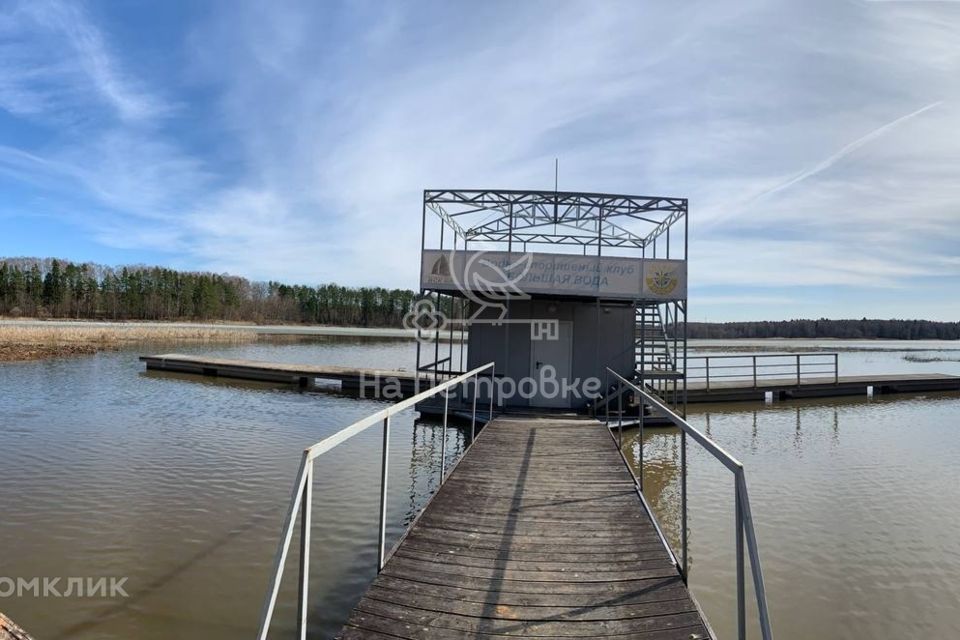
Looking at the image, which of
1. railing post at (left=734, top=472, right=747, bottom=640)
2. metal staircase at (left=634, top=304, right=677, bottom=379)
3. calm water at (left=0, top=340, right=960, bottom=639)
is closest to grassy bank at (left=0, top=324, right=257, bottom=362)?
calm water at (left=0, top=340, right=960, bottom=639)

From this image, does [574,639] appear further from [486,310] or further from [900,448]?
[900,448]

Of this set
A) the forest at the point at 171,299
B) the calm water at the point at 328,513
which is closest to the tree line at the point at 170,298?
the forest at the point at 171,299

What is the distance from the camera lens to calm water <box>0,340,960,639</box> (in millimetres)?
4695

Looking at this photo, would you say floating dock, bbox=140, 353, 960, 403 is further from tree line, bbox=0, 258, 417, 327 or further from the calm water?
tree line, bbox=0, 258, 417, 327

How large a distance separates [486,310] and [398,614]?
10514mm

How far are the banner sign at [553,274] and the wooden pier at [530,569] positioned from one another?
6229 mm

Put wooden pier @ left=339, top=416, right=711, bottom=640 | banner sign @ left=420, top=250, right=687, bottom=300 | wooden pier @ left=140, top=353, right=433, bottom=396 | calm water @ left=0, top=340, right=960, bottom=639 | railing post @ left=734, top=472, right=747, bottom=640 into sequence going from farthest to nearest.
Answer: wooden pier @ left=140, top=353, right=433, bottom=396, banner sign @ left=420, top=250, right=687, bottom=300, calm water @ left=0, top=340, right=960, bottom=639, wooden pier @ left=339, top=416, right=711, bottom=640, railing post @ left=734, top=472, right=747, bottom=640

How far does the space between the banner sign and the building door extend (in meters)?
1.53

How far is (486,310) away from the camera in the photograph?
13.4m

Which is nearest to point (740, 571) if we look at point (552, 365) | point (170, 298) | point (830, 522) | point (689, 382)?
point (830, 522)

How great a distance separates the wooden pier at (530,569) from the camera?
303cm

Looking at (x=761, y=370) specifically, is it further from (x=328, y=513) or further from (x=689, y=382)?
(x=328, y=513)

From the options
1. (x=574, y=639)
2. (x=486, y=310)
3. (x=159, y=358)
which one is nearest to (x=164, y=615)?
(x=574, y=639)

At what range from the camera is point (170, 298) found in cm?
7444
